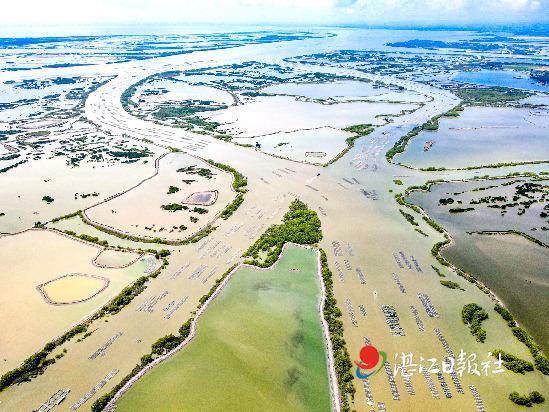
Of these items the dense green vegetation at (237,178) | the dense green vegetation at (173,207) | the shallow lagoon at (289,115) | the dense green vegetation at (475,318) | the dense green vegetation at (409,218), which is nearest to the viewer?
the dense green vegetation at (475,318)

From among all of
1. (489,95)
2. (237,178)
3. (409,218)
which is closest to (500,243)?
(409,218)

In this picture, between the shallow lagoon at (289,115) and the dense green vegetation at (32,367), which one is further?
the shallow lagoon at (289,115)

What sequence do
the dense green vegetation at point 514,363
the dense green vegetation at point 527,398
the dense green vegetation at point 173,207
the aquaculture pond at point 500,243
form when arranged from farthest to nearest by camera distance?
the dense green vegetation at point 173,207, the aquaculture pond at point 500,243, the dense green vegetation at point 514,363, the dense green vegetation at point 527,398

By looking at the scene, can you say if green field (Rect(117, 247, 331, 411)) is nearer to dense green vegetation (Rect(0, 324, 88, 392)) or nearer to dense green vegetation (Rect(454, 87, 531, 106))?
dense green vegetation (Rect(0, 324, 88, 392))

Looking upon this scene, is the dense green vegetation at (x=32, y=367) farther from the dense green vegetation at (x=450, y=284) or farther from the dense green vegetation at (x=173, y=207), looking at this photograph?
the dense green vegetation at (x=450, y=284)

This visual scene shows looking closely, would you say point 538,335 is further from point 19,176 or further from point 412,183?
point 19,176

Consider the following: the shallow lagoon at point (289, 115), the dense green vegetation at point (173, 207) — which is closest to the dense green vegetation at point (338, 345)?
the dense green vegetation at point (173, 207)

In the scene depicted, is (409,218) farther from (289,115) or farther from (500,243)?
(289,115)
